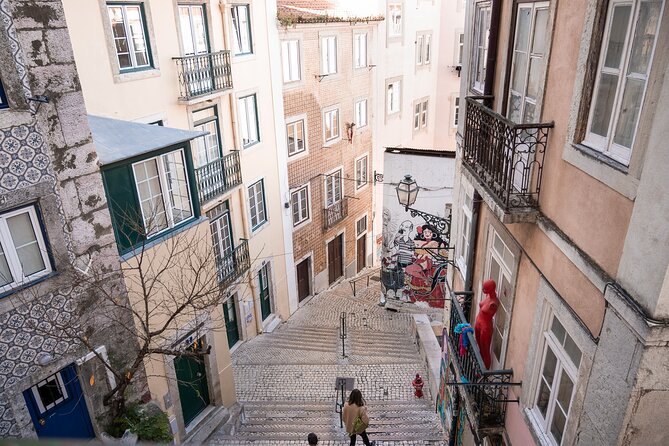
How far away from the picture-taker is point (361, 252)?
84.7 ft

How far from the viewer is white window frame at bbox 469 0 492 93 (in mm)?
7912

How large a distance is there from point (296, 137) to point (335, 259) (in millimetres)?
6960

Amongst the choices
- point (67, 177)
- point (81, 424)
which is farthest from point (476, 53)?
point (81, 424)

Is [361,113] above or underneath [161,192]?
underneath

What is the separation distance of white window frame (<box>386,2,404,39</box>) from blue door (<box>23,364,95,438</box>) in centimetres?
2000

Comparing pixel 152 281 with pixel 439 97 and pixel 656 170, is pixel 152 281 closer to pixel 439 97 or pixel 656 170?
pixel 656 170

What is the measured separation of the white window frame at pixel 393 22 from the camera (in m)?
22.7

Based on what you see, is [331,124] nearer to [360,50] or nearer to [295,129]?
[295,129]

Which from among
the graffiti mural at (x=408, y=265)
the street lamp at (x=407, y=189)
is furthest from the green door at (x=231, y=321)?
the street lamp at (x=407, y=189)

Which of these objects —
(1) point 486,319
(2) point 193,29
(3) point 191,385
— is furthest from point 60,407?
(2) point 193,29

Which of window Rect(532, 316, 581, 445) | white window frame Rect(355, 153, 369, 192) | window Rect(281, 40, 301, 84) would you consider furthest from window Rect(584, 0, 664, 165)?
white window frame Rect(355, 153, 369, 192)

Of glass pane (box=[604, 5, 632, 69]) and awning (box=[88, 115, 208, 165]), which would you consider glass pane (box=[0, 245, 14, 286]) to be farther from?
glass pane (box=[604, 5, 632, 69])

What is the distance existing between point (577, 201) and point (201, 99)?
10386 mm

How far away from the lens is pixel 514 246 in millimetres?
6484
